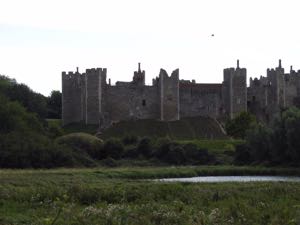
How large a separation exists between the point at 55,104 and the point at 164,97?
30340 mm

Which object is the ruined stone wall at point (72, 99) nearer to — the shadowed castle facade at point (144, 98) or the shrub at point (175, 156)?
the shadowed castle facade at point (144, 98)

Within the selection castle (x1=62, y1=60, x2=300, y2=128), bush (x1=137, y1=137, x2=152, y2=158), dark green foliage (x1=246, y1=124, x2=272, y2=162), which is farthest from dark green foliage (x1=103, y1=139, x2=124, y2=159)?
castle (x1=62, y1=60, x2=300, y2=128)

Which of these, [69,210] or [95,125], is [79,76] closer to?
[95,125]

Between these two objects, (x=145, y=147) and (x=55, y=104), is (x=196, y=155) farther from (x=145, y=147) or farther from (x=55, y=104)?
(x=55, y=104)

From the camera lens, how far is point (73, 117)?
83938 mm

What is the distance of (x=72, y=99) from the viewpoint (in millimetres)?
84188

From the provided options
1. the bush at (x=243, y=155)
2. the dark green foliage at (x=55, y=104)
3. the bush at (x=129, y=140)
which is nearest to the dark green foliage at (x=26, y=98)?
the dark green foliage at (x=55, y=104)

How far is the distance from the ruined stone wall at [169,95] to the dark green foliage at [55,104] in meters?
27.4

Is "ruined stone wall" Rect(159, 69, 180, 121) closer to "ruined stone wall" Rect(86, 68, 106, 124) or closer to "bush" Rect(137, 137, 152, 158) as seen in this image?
"ruined stone wall" Rect(86, 68, 106, 124)

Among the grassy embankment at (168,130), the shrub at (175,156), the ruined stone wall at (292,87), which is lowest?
the shrub at (175,156)

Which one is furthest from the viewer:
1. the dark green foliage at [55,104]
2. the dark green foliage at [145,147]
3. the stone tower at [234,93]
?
the dark green foliage at [55,104]

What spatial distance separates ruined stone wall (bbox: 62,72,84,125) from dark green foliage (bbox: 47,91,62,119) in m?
23.1

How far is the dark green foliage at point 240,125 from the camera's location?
77.6 metres

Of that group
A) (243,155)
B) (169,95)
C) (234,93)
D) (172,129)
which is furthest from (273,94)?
(243,155)
